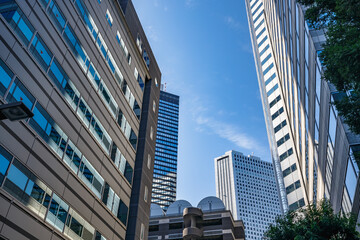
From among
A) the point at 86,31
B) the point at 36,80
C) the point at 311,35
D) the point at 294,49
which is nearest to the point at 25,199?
the point at 36,80

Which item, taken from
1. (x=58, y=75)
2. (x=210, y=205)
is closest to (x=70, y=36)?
(x=58, y=75)

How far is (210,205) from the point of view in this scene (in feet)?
250

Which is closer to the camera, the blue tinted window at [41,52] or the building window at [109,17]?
the blue tinted window at [41,52]

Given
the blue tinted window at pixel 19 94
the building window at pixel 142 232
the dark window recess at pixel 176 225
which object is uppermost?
the dark window recess at pixel 176 225

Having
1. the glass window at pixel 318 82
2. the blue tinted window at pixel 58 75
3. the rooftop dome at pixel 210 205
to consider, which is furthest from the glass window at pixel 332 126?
the rooftop dome at pixel 210 205

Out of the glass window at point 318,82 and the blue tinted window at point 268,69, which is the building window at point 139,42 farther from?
the blue tinted window at point 268,69

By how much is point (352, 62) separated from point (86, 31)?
19550 mm

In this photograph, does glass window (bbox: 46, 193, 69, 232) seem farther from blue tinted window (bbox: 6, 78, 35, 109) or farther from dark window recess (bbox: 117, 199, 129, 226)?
dark window recess (bbox: 117, 199, 129, 226)

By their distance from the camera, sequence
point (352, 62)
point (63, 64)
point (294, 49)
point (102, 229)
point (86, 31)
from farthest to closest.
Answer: point (294, 49), point (86, 31), point (102, 229), point (63, 64), point (352, 62)

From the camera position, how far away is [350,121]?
38.1 feet

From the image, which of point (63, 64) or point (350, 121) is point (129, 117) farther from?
point (350, 121)

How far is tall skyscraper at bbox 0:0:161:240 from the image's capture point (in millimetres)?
15141

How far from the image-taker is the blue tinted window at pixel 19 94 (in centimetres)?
1523

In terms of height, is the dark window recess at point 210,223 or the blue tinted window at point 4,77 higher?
the dark window recess at point 210,223
